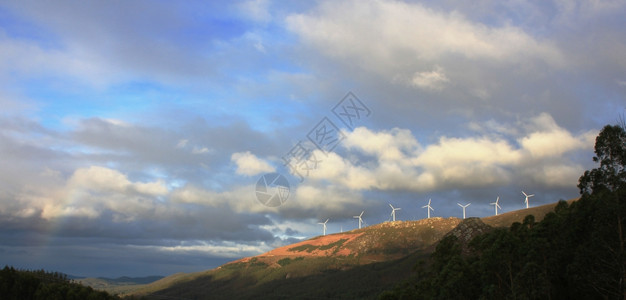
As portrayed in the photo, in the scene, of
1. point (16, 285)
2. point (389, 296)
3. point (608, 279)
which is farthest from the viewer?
point (16, 285)

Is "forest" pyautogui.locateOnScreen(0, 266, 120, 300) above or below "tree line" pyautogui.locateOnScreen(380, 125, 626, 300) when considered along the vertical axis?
below

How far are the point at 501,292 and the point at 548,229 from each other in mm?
11641

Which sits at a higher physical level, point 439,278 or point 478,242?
point 478,242

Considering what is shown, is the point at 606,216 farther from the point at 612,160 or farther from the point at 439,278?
the point at 439,278

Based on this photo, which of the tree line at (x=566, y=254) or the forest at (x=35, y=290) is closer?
the tree line at (x=566, y=254)

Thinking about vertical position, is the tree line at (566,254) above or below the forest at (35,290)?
above

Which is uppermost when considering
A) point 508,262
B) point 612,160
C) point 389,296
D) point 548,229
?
point 612,160

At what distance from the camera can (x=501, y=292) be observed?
239 feet

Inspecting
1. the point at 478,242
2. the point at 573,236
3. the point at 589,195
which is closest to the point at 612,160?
the point at 589,195

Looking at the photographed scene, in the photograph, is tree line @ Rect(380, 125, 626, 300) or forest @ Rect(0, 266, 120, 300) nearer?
tree line @ Rect(380, 125, 626, 300)

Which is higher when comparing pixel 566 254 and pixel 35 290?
pixel 566 254

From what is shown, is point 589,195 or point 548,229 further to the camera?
point 548,229

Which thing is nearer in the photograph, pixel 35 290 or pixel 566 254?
pixel 566 254

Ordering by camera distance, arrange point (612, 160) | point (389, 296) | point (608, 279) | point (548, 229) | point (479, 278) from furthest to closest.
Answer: point (389, 296)
point (479, 278)
point (548, 229)
point (612, 160)
point (608, 279)
